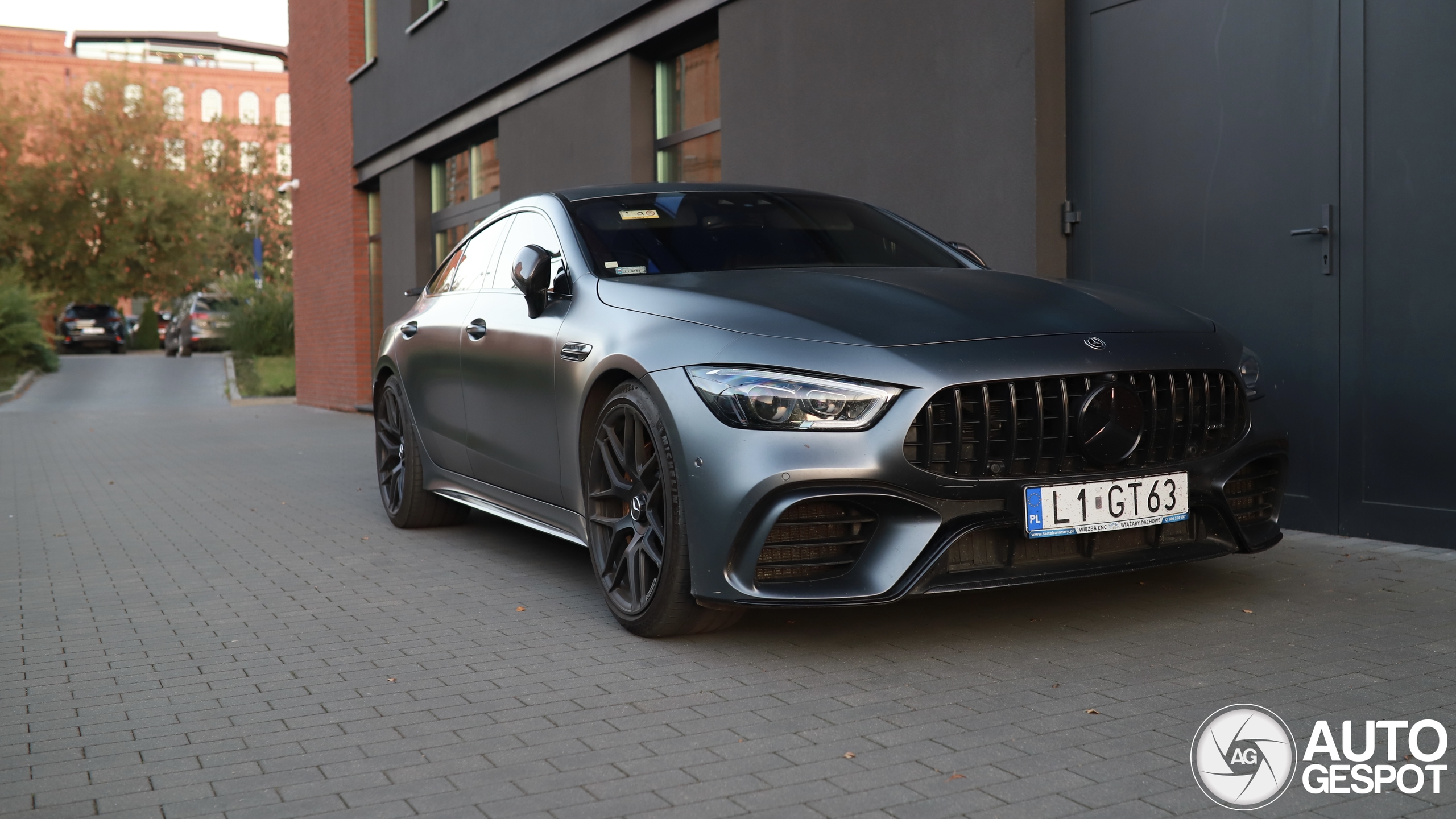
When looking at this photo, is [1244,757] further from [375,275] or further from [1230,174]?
[375,275]

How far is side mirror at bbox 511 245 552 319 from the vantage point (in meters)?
4.70

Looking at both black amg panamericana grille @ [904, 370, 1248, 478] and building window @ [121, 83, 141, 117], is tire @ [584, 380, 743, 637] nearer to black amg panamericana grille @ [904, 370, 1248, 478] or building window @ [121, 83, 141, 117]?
black amg panamericana grille @ [904, 370, 1248, 478]

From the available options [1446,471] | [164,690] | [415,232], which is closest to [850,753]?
[164,690]

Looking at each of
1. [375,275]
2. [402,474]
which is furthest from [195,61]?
[402,474]

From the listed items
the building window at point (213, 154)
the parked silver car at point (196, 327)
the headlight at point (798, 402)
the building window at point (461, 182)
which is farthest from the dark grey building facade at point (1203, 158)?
the building window at point (213, 154)

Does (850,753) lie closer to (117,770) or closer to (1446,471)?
(117,770)

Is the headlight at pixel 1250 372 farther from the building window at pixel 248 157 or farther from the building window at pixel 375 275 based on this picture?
the building window at pixel 248 157

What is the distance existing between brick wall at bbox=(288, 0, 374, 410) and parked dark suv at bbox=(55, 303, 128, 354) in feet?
70.7

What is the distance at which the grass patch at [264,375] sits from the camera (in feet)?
79.0

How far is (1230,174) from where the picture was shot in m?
A: 5.93

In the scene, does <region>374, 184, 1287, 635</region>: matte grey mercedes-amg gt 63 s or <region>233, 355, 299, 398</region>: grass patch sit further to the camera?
<region>233, 355, 299, 398</region>: grass patch

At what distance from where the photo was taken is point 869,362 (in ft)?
11.7

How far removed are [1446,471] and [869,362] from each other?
9.84 ft

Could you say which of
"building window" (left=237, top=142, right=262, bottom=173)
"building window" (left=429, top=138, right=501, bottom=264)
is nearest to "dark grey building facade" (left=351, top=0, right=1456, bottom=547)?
"building window" (left=429, top=138, right=501, bottom=264)
